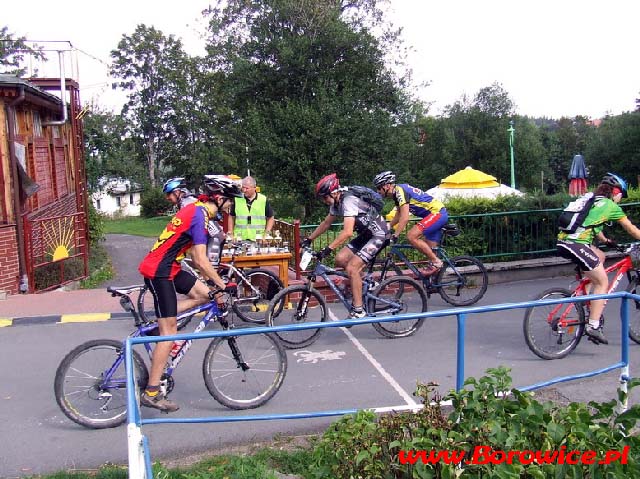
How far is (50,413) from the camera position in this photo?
562cm

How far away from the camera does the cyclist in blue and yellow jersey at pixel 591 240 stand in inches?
267

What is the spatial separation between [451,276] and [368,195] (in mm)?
2438

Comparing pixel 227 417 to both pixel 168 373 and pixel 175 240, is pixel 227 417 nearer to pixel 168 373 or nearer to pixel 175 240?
pixel 168 373

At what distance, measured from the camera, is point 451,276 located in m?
9.31

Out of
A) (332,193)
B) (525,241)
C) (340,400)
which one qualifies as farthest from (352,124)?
(340,400)

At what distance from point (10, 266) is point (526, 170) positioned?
40.2 m

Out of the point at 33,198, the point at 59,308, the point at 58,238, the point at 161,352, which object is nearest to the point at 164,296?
the point at 161,352

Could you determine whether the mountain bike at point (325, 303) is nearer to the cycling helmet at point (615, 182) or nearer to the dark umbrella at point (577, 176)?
the cycling helmet at point (615, 182)

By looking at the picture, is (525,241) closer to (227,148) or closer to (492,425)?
(492,425)

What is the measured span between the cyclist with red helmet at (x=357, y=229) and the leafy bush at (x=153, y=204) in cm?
4430

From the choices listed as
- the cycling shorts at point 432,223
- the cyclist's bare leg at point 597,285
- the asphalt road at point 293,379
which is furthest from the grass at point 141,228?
the cyclist's bare leg at point 597,285

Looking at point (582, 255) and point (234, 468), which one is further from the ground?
point (582, 255)

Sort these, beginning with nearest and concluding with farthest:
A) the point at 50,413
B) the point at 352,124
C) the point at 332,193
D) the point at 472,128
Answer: the point at 50,413 < the point at 332,193 < the point at 352,124 < the point at 472,128

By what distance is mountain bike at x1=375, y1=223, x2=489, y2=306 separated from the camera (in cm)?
894
